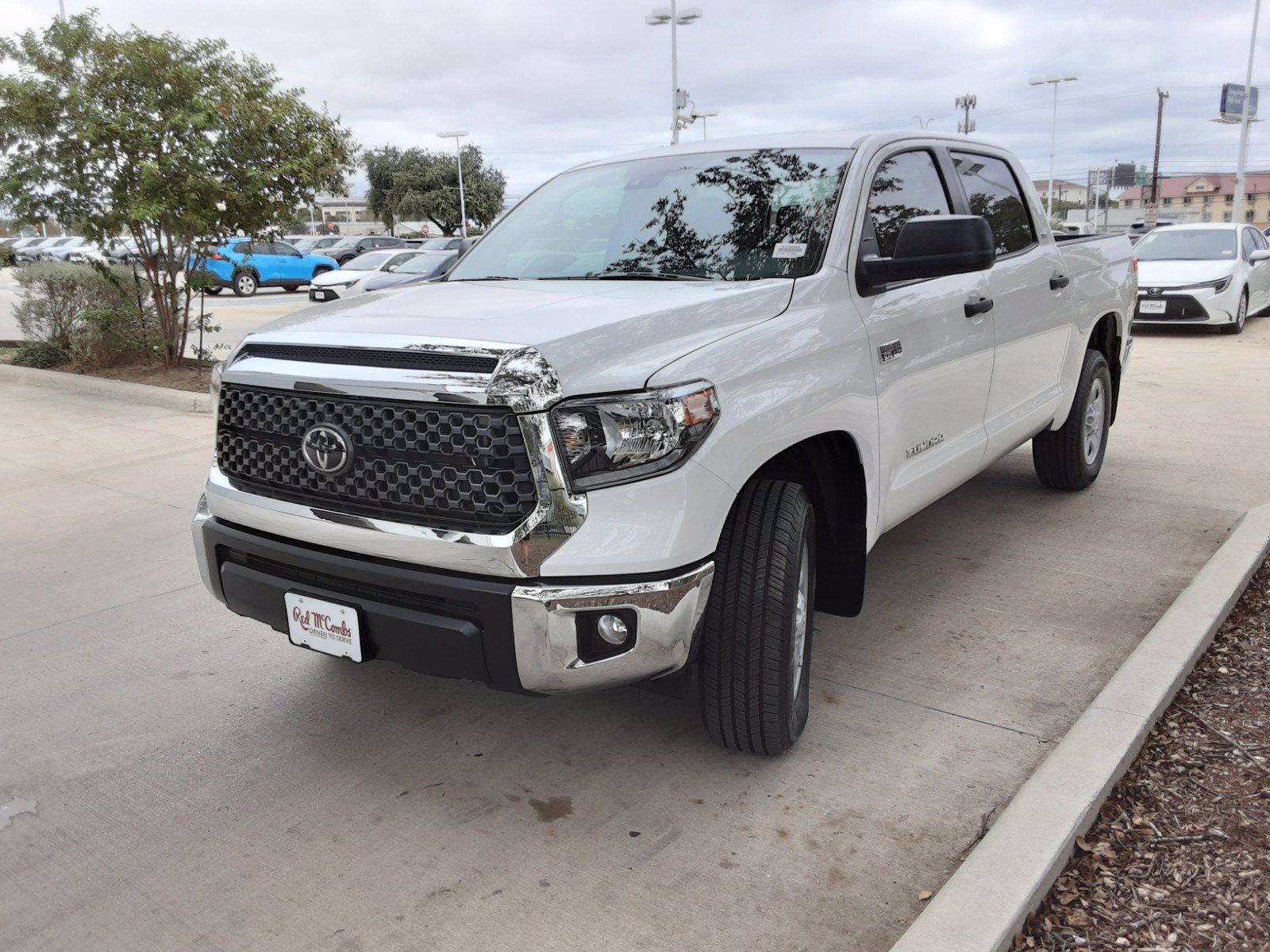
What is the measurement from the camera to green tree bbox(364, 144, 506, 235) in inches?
2418

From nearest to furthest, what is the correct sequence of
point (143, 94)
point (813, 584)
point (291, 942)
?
point (291, 942), point (813, 584), point (143, 94)

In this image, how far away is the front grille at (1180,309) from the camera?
1341 cm

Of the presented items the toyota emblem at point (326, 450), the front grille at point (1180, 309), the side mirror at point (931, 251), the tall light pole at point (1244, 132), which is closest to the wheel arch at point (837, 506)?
the side mirror at point (931, 251)

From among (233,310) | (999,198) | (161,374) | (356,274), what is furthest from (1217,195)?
(999,198)

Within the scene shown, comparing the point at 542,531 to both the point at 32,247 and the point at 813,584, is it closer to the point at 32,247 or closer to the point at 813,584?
the point at 813,584

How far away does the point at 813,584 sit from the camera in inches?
125

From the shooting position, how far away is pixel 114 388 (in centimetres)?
1036

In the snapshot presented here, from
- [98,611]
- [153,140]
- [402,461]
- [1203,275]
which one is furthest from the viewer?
→ [1203,275]

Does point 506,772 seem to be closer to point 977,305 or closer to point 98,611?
point 98,611

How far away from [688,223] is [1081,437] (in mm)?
3077

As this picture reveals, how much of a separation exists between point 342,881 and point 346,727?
34.2 inches

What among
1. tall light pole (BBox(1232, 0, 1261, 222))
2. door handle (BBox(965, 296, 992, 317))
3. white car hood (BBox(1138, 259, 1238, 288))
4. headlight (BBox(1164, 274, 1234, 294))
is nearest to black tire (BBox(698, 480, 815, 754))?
door handle (BBox(965, 296, 992, 317))

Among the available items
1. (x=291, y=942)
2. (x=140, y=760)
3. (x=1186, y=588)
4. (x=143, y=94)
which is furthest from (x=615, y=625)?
(x=143, y=94)

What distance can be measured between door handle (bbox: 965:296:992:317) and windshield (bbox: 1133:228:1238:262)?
39.3 ft
